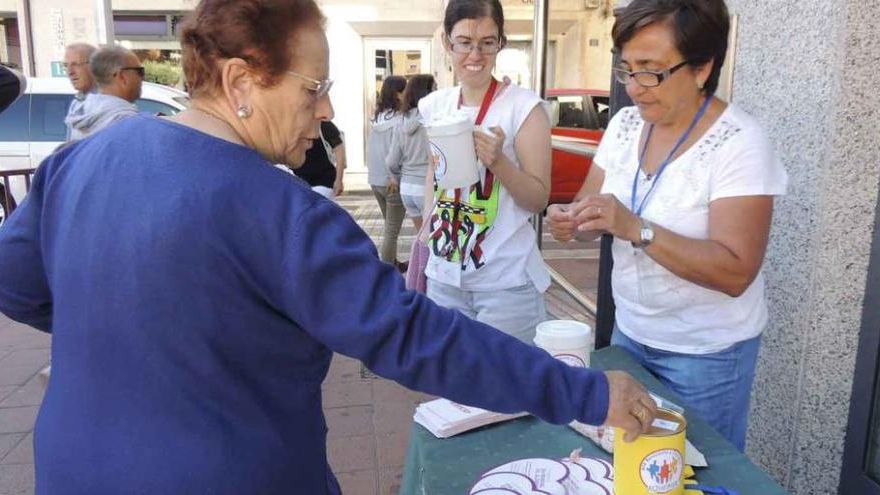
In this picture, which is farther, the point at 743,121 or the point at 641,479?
the point at 743,121

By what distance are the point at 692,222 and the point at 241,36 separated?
1078mm

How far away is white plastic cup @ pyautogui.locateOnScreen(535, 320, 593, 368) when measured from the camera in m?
1.46

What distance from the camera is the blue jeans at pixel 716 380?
5.42 feet

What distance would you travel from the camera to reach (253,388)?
3.40 ft

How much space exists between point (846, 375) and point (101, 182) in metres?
2.06

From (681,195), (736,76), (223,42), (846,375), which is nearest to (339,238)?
(223,42)

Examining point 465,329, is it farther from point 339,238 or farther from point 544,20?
point 544,20

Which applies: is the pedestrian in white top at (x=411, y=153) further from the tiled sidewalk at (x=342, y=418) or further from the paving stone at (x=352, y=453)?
the paving stone at (x=352, y=453)

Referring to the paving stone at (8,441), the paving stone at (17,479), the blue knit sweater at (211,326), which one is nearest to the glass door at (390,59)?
the paving stone at (8,441)

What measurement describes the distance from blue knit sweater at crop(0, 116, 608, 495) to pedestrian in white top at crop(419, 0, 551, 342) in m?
1.18

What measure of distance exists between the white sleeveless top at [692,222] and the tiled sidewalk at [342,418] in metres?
1.55

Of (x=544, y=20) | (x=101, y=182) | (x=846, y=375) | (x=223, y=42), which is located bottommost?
(x=846, y=375)

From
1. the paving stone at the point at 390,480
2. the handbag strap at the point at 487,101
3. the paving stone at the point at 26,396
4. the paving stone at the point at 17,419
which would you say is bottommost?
the paving stone at the point at 26,396

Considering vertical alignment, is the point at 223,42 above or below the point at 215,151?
above
